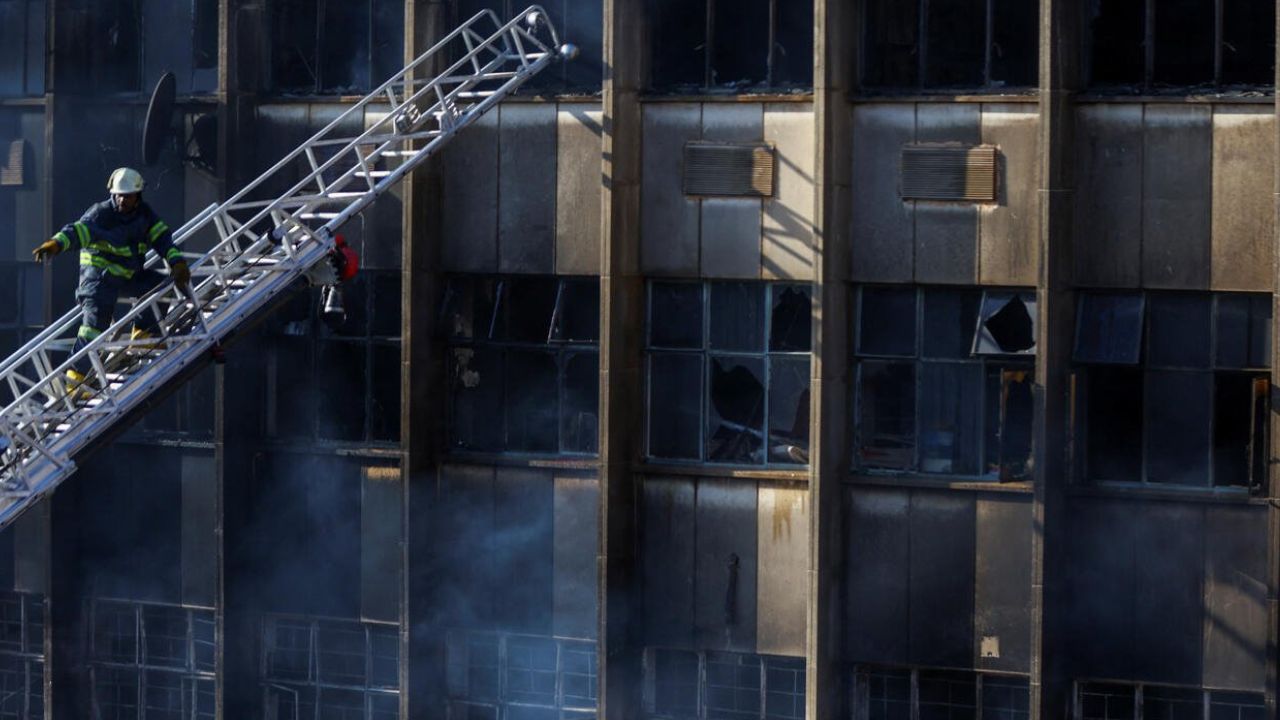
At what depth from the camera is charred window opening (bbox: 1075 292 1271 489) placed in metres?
20.1

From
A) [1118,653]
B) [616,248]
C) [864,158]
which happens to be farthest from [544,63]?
[1118,653]

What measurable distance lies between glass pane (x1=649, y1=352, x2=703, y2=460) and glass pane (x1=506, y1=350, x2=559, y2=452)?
1169mm

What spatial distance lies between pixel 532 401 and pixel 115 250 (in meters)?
5.66

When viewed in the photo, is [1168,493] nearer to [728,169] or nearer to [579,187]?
[728,169]

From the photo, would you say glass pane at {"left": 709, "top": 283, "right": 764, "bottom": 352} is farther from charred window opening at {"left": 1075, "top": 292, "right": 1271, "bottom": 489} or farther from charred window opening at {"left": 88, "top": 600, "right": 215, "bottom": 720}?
charred window opening at {"left": 88, "top": 600, "right": 215, "bottom": 720}

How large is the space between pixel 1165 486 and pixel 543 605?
→ 7.09m

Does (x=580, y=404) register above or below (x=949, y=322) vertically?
below

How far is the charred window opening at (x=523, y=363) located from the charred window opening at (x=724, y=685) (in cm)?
265

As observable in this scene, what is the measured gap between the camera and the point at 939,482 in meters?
21.0

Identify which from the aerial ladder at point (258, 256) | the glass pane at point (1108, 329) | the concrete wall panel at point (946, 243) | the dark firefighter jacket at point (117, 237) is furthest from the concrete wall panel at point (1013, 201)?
the dark firefighter jacket at point (117, 237)

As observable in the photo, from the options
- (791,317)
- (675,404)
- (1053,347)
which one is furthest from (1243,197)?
(675,404)

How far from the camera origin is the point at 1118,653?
20547 mm

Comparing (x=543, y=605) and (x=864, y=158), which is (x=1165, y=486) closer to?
(x=864, y=158)

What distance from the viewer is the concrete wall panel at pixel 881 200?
21.0 meters
